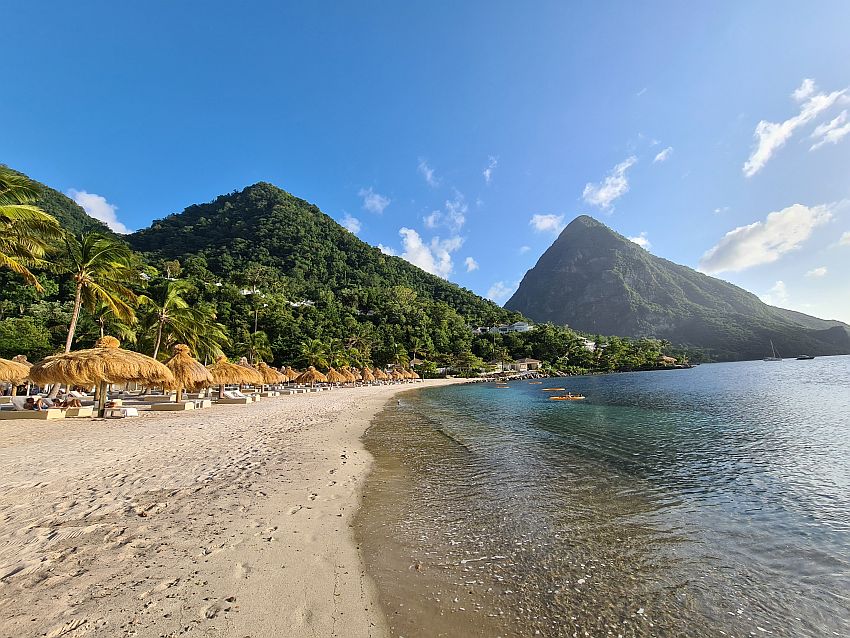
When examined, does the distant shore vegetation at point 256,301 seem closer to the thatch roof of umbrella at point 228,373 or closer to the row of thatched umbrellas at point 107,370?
the row of thatched umbrellas at point 107,370

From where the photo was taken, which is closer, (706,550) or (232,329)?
(706,550)

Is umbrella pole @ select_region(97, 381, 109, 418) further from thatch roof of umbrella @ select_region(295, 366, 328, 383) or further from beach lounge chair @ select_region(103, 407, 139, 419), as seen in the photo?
thatch roof of umbrella @ select_region(295, 366, 328, 383)

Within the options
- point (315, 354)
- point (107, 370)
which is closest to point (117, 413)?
point (107, 370)

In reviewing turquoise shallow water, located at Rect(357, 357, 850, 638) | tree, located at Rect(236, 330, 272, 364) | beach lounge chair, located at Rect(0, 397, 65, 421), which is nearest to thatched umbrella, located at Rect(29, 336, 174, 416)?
beach lounge chair, located at Rect(0, 397, 65, 421)

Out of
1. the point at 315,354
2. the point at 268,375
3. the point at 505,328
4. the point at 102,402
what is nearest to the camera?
the point at 102,402

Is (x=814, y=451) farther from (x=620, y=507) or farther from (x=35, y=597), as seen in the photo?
(x=35, y=597)

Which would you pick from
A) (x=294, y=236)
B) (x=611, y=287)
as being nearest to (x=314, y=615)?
(x=294, y=236)

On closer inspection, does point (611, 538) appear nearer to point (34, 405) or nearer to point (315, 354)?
point (34, 405)
